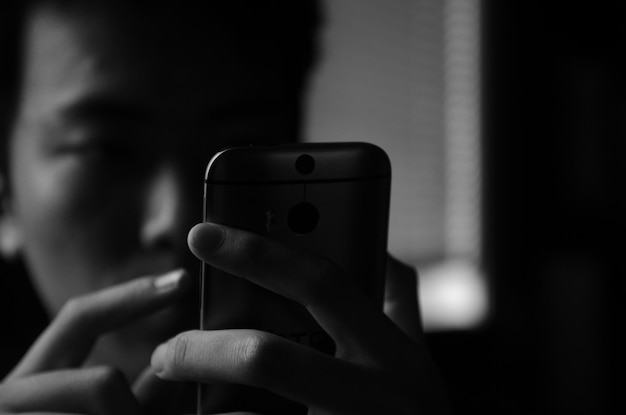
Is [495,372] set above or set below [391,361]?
below

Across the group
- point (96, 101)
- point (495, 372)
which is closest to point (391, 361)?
point (96, 101)

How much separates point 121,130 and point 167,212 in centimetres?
7

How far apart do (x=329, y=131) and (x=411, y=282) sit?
14.0 inches

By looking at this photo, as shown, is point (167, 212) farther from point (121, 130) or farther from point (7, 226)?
point (7, 226)

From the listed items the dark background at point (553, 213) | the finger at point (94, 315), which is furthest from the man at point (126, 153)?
the dark background at point (553, 213)

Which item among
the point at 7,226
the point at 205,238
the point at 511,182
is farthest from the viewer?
the point at 511,182

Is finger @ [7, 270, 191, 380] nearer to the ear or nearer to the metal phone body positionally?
the metal phone body

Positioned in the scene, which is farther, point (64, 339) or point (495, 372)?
point (495, 372)

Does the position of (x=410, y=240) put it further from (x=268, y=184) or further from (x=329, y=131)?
(x=268, y=184)

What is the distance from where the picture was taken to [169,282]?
33cm

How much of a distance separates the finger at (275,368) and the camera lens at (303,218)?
52mm

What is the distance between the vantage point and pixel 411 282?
1.17 feet

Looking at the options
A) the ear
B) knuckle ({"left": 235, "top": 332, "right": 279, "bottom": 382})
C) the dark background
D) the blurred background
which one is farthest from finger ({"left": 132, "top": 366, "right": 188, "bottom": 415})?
the dark background

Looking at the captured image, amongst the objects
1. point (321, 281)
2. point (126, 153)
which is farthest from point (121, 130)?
point (321, 281)
